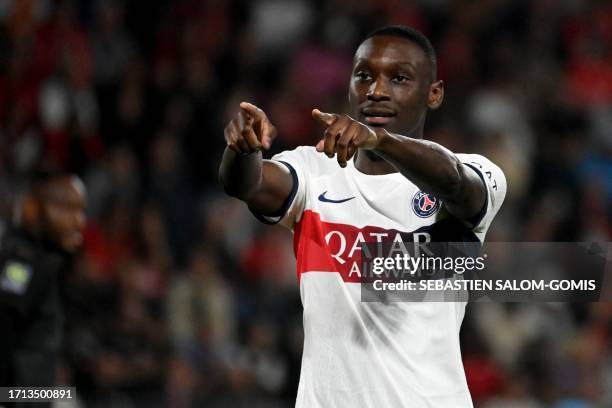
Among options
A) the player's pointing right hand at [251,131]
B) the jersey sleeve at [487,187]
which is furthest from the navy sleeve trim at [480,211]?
the player's pointing right hand at [251,131]

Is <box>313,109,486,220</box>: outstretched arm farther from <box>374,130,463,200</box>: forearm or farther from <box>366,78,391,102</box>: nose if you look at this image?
<box>366,78,391,102</box>: nose

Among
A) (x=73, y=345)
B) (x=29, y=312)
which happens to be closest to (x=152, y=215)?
(x=73, y=345)

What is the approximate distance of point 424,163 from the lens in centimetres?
320

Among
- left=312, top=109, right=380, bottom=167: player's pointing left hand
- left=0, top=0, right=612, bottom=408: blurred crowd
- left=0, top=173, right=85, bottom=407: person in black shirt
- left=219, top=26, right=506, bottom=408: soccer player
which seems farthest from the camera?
left=0, top=0, right=612, bottom=408: blurred crowd

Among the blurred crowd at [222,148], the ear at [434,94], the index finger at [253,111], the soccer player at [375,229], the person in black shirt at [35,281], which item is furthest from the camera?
the blurred crowd at [222,148]

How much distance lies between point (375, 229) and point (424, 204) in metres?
0.18

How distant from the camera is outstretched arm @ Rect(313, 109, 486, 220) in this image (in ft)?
9.45

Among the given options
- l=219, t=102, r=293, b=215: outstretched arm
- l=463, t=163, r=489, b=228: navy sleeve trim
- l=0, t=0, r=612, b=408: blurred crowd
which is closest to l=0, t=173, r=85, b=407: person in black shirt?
l=0, t=0, r=612, b=408: blurred crowd

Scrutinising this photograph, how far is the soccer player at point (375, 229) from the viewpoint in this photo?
348cm

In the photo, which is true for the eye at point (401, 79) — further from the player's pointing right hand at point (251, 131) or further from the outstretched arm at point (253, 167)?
the player's pointing right hand at point (251, 131)

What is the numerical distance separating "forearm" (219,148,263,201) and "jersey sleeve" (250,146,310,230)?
0.56 feet

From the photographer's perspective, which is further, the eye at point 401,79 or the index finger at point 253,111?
the eye at point 401,79

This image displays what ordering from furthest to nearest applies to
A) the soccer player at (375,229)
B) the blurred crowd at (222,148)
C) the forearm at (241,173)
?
the blurred crowd at (222,148) < the soccer player at (375,229) < the forearm at (241,173)

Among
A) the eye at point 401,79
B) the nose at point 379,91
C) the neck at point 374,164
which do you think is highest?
the eye at point 401,79
